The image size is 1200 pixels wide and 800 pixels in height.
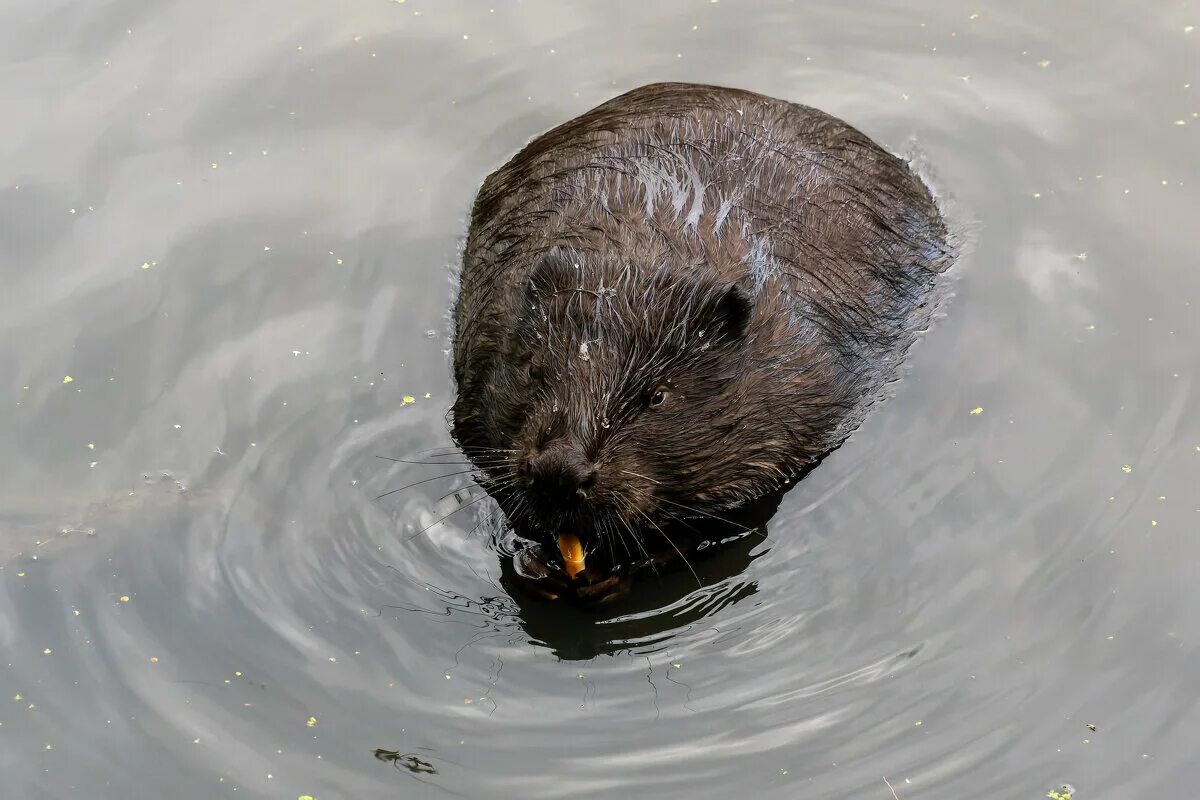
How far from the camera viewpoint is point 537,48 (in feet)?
31.0

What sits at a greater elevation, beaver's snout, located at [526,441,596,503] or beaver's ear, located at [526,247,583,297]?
beaver's ear, located at [526,247,583,297]

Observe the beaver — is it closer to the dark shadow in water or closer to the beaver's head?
the beaver's head

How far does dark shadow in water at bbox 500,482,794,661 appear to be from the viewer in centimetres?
654

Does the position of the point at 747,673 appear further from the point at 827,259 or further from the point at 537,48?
the point at 537,48

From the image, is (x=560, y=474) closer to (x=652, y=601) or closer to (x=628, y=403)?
(x=628, y=403)

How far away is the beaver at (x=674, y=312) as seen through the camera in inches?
256

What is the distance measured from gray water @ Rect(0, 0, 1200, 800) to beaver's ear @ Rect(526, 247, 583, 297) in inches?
41.9

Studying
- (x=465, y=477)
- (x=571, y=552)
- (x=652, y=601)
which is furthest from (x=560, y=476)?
(x=465, y=477)

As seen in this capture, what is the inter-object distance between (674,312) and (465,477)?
1.38m

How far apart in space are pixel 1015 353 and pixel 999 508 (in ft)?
3.43

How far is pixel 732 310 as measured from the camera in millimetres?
6590

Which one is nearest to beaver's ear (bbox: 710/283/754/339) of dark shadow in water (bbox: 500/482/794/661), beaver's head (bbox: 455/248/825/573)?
beaver's head (bbox: 455/248/825/573)

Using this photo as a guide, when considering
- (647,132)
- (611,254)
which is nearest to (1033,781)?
(611,254)

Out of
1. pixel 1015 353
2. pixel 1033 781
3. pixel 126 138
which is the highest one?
pixel 126 138
